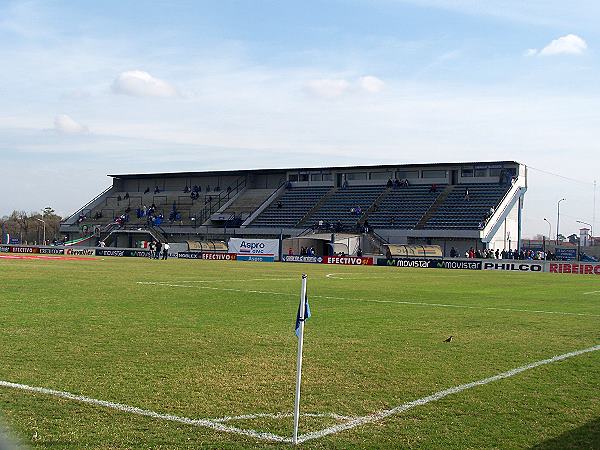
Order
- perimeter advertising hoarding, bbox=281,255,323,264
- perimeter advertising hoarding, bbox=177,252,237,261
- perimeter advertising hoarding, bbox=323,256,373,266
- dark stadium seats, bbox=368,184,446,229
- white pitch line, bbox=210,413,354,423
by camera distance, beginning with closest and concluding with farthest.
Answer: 1. white pitch line, bbox=210,413,354,423
2. perimeter advertising hoarding, bbox=323,256,373,266
3. perimeter advertising hoarding, bbox=281,255,323,264
4. perimeter advertising hoarding, bbox=177,252,237,261
5. dark stadium seats, bbox=368,184,446,229

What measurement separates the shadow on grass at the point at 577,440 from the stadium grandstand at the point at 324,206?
218 ft

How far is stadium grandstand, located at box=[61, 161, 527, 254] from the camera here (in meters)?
76.5

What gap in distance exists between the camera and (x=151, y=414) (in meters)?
7.46

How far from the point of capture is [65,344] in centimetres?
1181

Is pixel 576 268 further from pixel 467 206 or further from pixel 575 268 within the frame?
pixel 467 206

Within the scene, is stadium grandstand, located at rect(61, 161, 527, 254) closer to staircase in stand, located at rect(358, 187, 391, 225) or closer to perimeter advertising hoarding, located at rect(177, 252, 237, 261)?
staircase in stand, located at rect(358, 187, 391, 225)

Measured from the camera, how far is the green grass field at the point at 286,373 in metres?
7.02

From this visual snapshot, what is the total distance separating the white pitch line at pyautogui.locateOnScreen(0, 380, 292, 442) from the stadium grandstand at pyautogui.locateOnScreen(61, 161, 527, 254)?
67198 mm

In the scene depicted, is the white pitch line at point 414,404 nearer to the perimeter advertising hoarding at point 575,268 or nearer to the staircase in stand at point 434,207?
the perimeter advertising hoarding at point 575,268

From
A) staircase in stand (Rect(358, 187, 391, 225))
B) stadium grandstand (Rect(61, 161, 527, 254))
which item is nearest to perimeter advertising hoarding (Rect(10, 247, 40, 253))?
stadium grandstand (Rect(61, 161, 527, 254))

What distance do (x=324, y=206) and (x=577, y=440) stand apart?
262ft

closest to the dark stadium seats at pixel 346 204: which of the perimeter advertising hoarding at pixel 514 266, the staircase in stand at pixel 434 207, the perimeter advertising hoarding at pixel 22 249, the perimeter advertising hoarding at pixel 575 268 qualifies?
the staircase in stand at pixel 434 207

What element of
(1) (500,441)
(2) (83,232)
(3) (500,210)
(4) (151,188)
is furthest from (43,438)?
(4) (151,188)

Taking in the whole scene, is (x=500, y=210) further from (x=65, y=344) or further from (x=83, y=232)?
(x=65, y=344)
